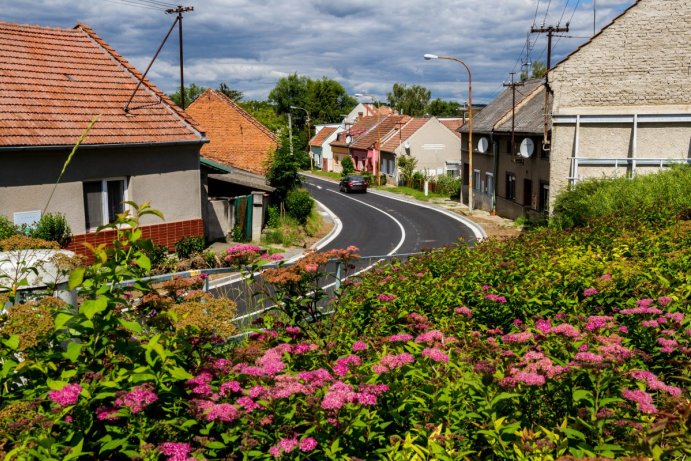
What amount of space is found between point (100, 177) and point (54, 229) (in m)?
2.40

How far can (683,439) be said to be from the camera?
3.02m

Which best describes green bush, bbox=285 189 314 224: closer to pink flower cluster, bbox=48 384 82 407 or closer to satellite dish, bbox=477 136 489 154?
satellite dish, bbox=477 136 489 154

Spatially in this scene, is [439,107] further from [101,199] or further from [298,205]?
[101,199]

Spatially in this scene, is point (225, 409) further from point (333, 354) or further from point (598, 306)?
point (598, 306)

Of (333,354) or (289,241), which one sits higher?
(333,354)

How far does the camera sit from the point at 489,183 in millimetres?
39188

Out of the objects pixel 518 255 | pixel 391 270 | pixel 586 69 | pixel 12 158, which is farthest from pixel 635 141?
pixel 12 158

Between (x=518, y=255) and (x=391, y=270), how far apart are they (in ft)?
6.31

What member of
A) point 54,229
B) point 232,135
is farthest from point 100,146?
point 232,135

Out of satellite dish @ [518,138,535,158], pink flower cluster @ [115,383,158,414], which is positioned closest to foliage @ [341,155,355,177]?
satellite dish @ [518,138,535,158]

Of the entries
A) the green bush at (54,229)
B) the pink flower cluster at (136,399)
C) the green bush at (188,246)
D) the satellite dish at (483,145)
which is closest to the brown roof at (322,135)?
the satellite dish at (483,145)

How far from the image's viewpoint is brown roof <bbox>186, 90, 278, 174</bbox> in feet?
124

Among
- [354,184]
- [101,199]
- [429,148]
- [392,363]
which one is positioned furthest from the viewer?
[429,148]

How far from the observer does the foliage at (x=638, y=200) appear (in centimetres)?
1234
